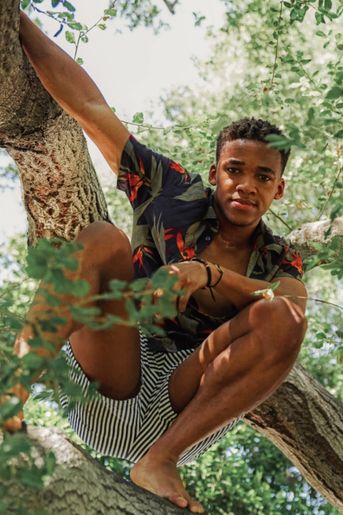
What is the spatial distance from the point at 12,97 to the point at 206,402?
154 centimetres

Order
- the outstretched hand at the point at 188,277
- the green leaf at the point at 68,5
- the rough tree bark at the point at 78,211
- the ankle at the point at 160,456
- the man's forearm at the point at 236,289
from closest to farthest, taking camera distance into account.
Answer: the outstretched hand at the point at 188,277 < the ankle at the point at 160,456 < the man's forearm at the point at 236,289 < the green leaf at the point at 68,5 < the rough tree bark at the point at 78,211

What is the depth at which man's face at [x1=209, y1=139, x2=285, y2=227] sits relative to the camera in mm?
3908

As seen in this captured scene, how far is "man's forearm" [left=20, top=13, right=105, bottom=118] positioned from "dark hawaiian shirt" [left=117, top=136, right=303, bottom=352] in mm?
256

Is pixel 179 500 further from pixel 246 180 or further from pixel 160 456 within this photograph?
pixel 246 180

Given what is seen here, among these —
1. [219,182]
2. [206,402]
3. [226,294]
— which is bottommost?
[206,402]

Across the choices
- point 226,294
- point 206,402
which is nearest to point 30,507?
point 206,402

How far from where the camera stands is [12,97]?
4.00 m

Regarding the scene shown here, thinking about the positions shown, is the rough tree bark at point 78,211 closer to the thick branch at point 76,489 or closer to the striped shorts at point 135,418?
the striped shorts at point 135,418

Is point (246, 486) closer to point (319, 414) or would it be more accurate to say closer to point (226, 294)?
point (319, 414)

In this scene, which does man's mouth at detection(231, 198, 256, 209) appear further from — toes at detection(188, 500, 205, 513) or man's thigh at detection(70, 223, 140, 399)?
toes at detection(188, 500, 205, 513)

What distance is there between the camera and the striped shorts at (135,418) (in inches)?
145

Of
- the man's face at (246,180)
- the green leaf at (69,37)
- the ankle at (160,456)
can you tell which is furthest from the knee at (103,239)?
the green leaf at (69,37)

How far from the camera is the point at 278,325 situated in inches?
127

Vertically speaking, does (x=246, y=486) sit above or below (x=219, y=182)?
below
